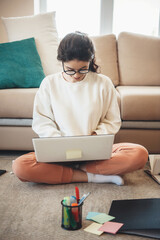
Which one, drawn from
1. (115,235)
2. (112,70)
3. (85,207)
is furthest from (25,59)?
(115,235)

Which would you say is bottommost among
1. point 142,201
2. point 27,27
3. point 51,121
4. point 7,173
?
point 7,173

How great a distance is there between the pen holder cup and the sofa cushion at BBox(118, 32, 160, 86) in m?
1.75

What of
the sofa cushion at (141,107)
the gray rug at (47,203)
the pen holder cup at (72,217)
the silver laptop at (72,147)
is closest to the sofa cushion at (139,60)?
the sofa cushion at (141,107)

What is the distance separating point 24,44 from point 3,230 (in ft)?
5.53

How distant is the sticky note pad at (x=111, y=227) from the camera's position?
3.64 feet

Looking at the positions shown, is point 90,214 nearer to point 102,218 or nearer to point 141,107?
point 102,218

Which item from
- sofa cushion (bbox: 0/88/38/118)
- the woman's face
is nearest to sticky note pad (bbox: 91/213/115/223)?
the woman's face

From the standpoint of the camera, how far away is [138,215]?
3.93 ft

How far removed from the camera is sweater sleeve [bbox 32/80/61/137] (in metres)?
1.70

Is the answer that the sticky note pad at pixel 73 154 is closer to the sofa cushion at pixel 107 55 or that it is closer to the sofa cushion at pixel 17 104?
the sofa cushion at pixel 17 104

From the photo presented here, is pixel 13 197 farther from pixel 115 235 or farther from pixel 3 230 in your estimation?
pixel 115 235

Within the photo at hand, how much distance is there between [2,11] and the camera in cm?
316

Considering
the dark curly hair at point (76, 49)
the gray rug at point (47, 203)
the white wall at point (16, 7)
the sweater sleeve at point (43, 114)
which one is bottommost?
the gray rug at point (47, 203)

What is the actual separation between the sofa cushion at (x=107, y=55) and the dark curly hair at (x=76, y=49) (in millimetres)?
1022
